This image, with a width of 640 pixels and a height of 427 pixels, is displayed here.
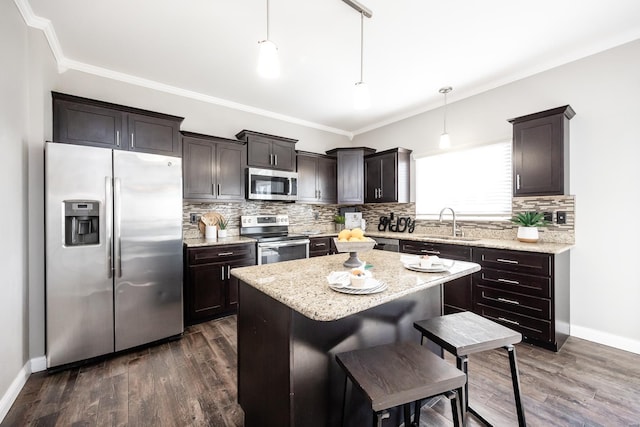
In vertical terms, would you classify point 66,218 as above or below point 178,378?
above

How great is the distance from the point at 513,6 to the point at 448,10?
48cm

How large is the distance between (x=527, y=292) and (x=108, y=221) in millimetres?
3800

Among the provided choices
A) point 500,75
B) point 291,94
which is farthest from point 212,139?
point 500,75

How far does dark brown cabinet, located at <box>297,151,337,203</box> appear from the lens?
14.1 ft

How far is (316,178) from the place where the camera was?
4457mm

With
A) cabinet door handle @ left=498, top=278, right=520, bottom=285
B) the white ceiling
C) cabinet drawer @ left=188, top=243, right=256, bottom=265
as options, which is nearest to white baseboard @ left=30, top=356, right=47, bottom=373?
cabinet drawer @ left=188, top=243, right=256, bottom=265

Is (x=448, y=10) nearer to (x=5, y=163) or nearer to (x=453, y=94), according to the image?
(x=453, y=94)

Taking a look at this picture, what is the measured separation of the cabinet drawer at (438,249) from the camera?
9.57 ft

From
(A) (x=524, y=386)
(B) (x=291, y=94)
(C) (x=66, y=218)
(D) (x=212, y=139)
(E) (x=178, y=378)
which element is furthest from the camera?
(B) (x=291, y=94)

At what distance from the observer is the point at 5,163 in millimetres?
1715

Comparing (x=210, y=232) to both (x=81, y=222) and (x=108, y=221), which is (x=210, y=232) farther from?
(x=81, y=222)

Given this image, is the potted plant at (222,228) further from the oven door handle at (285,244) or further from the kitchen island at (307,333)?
the kitchen island at (307,333)

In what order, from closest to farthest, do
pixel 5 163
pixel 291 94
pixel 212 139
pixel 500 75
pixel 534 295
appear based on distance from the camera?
pixel 5 163 → pixel 534 295 → pixel 500 75 → pixel 212 139 → pixel 291 94

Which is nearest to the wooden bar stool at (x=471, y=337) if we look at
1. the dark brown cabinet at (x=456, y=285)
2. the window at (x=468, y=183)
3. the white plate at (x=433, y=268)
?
the white plate at (x=433, y=268)
